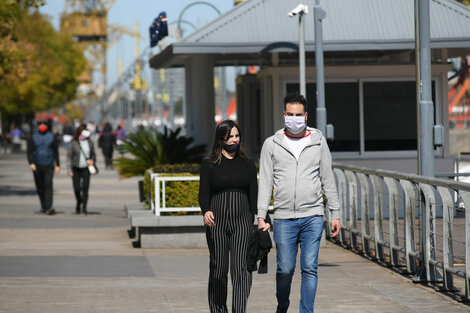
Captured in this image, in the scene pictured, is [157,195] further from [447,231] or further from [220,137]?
[220,137]

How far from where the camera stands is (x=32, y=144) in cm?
1950

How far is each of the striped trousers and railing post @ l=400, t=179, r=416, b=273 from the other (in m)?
3.45

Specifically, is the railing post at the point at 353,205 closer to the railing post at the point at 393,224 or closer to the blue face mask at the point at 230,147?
the railing post at the point at 393,224

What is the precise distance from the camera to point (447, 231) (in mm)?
9508

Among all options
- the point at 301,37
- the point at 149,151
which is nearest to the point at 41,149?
the point at 149,151

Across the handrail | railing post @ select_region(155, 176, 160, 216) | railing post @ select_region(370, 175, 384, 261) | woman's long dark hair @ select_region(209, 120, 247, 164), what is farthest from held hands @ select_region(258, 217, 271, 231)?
railing post @ select_region(155, 176, 160, 216)

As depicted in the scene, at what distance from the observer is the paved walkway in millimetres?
8812

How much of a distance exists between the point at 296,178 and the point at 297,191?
0.30 feet

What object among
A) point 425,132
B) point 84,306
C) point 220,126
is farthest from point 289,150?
point 425,132

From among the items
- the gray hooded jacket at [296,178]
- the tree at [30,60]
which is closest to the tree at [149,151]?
the tree at [30,60]

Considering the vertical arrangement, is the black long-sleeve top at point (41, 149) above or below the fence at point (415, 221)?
above

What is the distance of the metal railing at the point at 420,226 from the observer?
937 centimetres

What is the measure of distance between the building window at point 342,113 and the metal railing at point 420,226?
465 centimetres

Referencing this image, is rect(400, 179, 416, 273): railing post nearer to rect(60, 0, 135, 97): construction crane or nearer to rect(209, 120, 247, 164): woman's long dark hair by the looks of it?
rect(209, 120, 247, 164): woman's long dark hair
